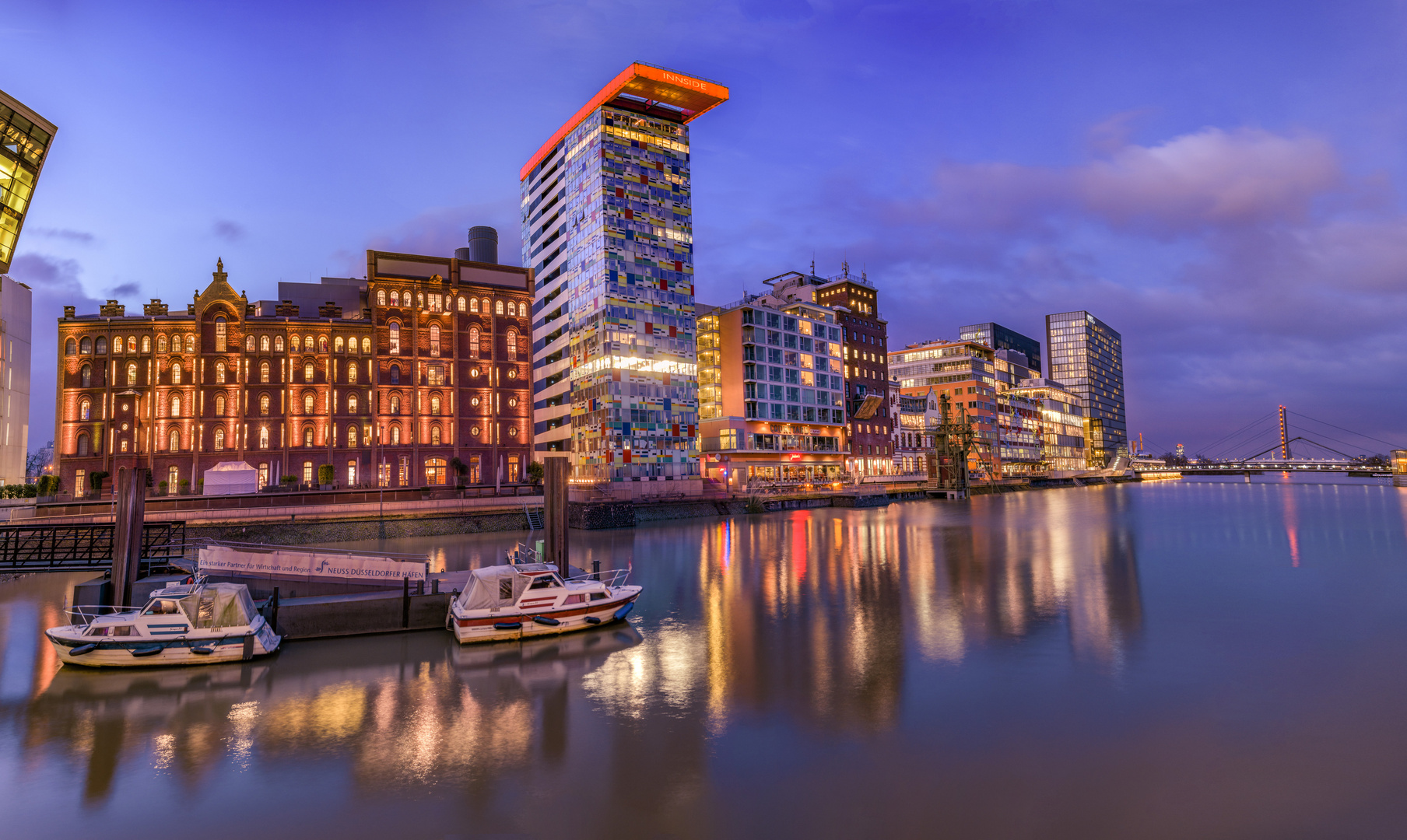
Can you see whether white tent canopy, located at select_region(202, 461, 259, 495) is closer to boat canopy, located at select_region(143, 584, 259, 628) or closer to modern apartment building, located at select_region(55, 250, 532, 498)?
modern apartment building, located at select_region(55, 250, 532, 498)

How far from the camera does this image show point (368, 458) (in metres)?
89.1

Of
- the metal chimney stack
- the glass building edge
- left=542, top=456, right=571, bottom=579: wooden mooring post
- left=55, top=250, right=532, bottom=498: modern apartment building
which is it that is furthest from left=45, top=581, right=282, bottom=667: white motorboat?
the metal chimney stack

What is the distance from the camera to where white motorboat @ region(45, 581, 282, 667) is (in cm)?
2186

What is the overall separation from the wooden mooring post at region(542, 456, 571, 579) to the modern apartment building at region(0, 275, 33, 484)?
10271cm

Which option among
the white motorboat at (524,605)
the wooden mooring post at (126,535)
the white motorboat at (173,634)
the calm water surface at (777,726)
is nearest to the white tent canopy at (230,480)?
the calm water surface at (777,726)

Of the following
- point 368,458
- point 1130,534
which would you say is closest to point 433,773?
point 1130,534

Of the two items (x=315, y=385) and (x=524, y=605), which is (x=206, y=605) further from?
(x=315, y=385)

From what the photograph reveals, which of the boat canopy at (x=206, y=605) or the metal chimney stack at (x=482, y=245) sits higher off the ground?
the metal chimney stack at (x=482, y=245)

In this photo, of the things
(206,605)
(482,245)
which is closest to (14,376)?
(482,245)

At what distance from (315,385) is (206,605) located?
73.6 meters

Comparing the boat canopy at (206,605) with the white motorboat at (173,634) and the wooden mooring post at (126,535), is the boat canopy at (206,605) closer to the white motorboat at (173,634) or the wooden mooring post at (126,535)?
the white motorboat at (173,634)

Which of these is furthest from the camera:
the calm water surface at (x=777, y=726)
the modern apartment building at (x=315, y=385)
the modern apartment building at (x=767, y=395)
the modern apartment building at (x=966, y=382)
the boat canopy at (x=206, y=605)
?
the modern apartment building at (x=966, y=382)

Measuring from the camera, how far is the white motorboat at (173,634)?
2186cm

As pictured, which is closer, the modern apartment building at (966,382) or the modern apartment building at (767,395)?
the modern apartment building at (767,395)
